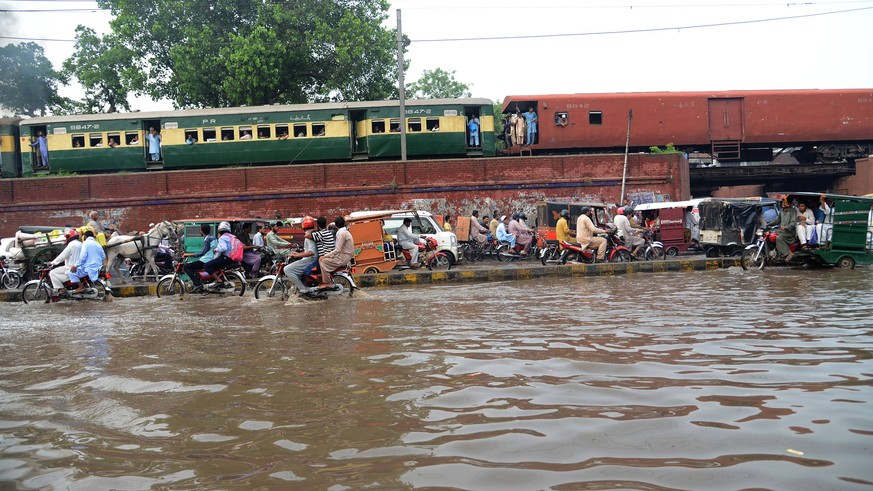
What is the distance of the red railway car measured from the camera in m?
25.8

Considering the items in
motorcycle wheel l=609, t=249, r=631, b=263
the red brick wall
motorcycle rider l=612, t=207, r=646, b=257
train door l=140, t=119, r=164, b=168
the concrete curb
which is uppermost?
train door l=140, t=119, r=164, b=168

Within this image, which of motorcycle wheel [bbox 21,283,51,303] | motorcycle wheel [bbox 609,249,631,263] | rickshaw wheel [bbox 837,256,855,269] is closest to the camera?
motorcycle wheel [bbox 21,283,51,303]

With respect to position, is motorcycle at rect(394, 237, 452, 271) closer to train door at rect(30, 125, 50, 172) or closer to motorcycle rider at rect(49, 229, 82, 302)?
motorcycle rider at rect(49, 229, 82, 302)

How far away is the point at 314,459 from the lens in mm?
3154

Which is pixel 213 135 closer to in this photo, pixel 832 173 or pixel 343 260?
pixel 343 260

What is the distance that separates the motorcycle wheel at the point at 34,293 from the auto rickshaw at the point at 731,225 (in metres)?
15.5

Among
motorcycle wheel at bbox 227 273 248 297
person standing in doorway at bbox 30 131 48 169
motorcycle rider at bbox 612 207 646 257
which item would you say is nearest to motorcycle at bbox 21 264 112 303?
motorcycle wheel at bbox 227 273 248 297

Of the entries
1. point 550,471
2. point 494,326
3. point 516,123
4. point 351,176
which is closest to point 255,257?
point 494,326

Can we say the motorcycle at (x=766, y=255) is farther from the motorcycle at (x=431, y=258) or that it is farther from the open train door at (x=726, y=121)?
the open train door at (x=726, y=121)

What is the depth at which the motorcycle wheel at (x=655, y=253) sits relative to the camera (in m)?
17.4

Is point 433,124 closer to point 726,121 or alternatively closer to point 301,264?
point 726,121

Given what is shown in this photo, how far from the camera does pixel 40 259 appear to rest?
16.0 metres

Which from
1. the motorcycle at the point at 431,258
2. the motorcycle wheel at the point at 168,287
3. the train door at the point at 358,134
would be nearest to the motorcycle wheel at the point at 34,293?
the motorcycle wheel at the point at 168,287

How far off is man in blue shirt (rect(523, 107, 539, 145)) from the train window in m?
3.40
